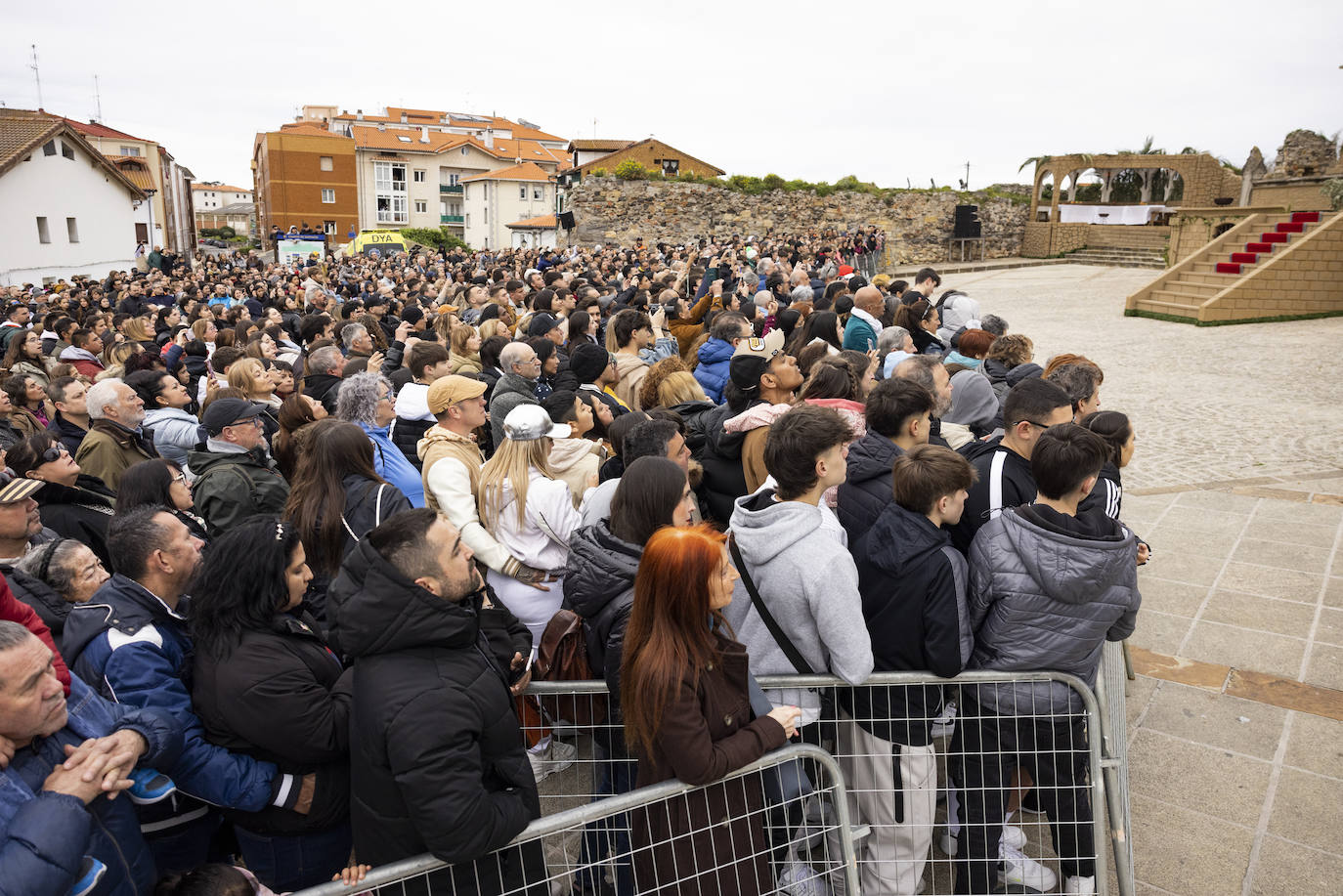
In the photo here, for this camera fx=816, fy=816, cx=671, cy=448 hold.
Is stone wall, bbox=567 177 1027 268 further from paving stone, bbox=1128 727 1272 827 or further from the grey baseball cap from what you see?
paving stone, bbox=1128 727 1272 827

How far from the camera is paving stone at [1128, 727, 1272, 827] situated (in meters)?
3.62

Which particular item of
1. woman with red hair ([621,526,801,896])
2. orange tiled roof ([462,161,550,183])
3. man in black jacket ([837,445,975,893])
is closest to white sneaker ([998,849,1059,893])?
man in black jacket ([837,445,975,893])

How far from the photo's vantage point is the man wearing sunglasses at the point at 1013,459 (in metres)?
3.46

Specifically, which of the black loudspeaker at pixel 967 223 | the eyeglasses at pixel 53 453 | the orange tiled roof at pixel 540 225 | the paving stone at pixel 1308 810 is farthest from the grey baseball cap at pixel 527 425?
the orange tiled roof at pixel 540 225

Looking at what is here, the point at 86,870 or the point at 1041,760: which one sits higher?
the point at 86,870

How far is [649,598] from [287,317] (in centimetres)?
1018

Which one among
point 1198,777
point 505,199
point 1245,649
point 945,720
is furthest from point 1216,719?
point 505,199

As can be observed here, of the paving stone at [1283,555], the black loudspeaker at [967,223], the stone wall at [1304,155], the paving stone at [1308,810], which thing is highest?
the stone wall at [1304,155]

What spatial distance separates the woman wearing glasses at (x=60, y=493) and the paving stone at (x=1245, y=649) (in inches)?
235

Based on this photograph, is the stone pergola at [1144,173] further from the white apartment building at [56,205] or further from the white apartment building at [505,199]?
the white apartment building at [56,205]

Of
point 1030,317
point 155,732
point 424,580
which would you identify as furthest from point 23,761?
point 1030,317

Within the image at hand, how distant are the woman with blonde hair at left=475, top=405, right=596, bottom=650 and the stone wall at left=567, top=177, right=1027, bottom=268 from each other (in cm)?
3030

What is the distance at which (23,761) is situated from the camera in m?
1.90

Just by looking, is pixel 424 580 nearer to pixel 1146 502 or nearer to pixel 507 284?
pixel 1146 502
